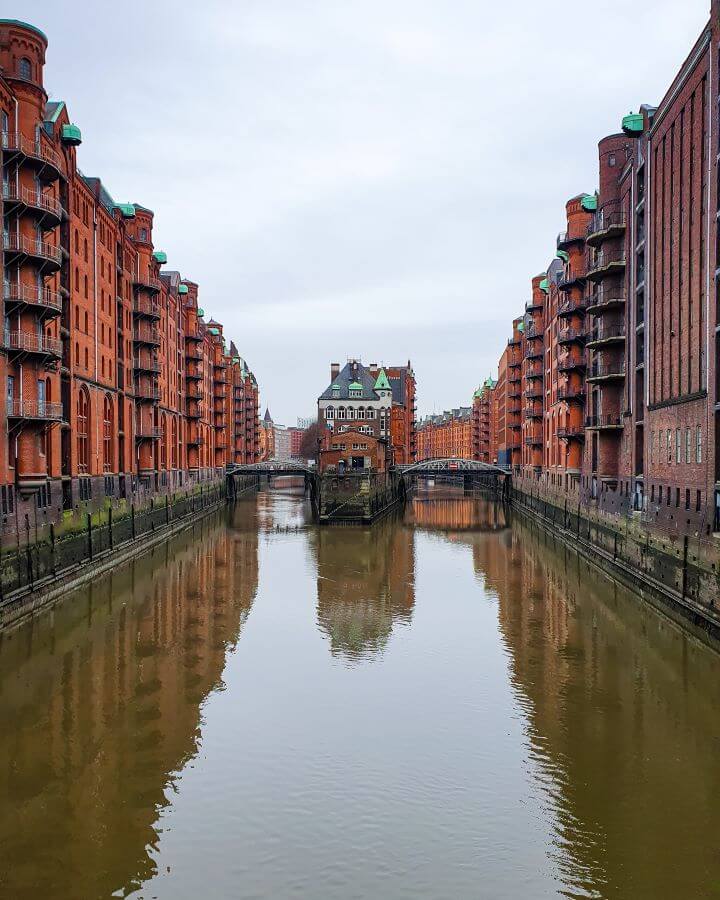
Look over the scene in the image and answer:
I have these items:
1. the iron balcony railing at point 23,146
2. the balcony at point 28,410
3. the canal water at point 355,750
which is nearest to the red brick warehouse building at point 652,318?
the canal water at point 355,750

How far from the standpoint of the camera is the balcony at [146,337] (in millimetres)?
58969

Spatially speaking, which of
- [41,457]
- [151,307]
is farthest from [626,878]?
[151,307]

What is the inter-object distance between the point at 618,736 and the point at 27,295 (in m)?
29.3

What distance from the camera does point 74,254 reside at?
144 ft

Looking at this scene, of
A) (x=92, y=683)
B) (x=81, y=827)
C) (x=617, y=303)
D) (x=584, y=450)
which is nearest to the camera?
(x=81, y=827)

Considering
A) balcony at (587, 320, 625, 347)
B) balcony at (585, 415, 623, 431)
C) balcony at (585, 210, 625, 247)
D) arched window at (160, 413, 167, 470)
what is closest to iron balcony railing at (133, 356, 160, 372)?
arched window at (160, 413, 167, 470)

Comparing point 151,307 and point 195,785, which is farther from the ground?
point 151,307

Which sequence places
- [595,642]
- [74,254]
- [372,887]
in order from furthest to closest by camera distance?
[74,254] < [595,642] < [372,887]

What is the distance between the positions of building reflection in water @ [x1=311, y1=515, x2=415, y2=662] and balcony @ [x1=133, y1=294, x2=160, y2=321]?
20703 millimetres

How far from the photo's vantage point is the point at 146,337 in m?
59.8

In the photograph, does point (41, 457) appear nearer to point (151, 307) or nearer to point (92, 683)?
point (92, 683)

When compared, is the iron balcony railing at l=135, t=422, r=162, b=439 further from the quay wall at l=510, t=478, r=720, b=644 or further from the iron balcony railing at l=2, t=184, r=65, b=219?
the quay wall at l=510, t=478, r=720, b=644

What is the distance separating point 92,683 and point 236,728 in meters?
5.33

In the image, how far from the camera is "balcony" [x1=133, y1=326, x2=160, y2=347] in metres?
59.0
